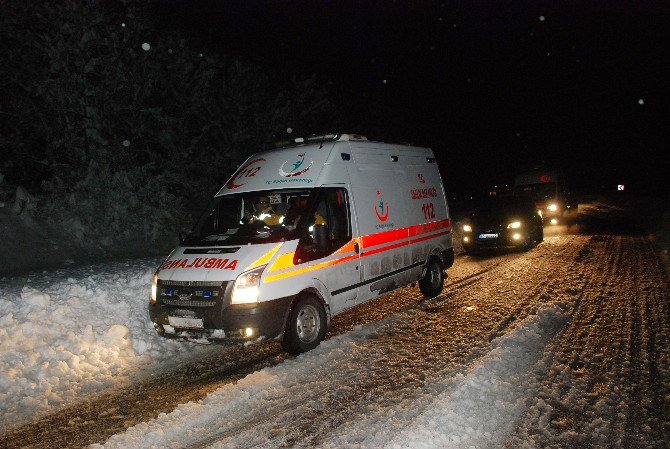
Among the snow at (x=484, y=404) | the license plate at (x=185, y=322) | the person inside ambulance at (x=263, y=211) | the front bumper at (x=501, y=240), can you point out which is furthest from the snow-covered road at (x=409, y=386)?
the front bumper at (x=501, y=240)

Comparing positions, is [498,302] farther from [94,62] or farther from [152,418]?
[94,62]

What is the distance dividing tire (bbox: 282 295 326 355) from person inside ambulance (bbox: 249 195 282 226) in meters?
1.33

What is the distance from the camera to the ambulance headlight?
17.9 feet

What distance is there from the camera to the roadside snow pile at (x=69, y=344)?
5.14m

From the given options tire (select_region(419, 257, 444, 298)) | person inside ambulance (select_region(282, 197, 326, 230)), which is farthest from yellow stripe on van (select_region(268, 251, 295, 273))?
tire (select_region(419, 257, 444, 298))

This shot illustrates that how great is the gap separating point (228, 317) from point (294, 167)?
2.47m

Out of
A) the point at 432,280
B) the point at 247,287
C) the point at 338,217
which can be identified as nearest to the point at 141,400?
the point at 247,287

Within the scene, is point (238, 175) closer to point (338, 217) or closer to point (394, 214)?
point (338, 217)

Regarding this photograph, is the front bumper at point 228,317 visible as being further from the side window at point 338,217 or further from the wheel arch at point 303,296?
the side window at point 338,217

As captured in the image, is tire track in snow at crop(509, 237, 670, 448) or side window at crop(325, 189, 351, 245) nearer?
tire track in snow at crop(509, 237, 670, 448)

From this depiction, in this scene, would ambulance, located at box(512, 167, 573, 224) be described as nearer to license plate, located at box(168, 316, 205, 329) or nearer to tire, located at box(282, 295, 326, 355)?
tire, located at box(282, 295, 326, 355)

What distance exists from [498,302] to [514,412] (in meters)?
4.05

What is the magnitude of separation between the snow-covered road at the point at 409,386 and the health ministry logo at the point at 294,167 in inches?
91.7

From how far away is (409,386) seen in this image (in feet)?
15.6
